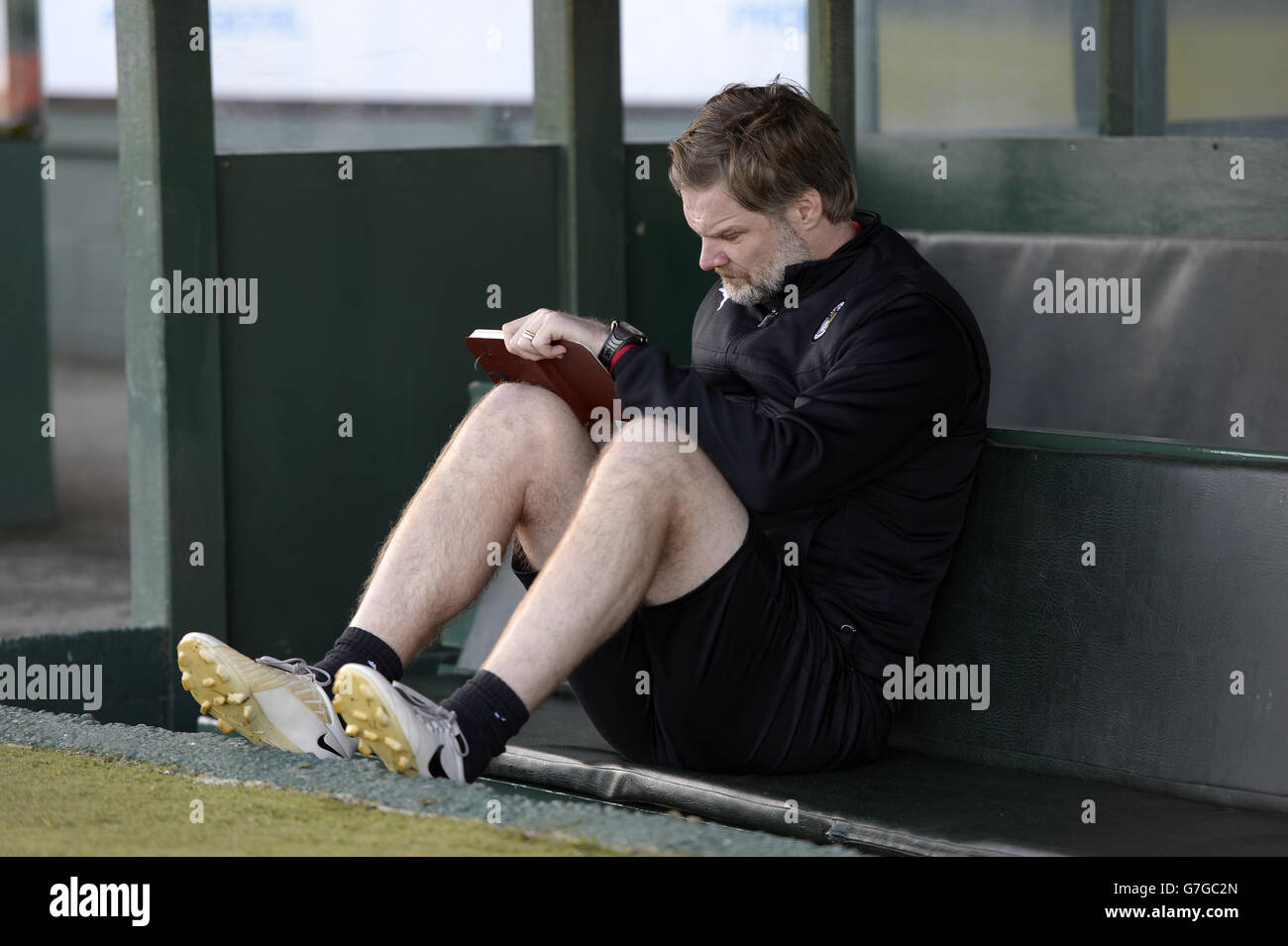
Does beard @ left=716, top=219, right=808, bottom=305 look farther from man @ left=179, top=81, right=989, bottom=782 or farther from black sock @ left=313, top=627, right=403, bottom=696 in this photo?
black sock @ left=313, top=627, right=403, bottom=696

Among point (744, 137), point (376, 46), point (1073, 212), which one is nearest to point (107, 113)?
point (376, 46)

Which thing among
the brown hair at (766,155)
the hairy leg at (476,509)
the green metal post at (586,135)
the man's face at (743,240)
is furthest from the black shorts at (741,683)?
the green metal post at (586,135)

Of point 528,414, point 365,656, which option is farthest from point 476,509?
point 365,656

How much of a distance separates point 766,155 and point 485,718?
1.06m

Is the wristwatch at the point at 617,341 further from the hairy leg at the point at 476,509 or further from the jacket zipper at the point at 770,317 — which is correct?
the jacket zipper at the point at 770,317

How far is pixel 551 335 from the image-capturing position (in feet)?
9.84

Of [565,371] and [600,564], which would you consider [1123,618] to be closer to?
[600,564]

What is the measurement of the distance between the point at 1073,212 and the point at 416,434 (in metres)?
1.99

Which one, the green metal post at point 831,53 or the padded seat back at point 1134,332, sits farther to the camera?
the green metal post at point 831,53

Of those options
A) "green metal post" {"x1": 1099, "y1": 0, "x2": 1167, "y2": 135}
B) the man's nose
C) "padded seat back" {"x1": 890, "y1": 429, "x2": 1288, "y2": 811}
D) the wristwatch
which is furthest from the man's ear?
"green metal post" {"x1": 1099, "y1": 0, "x2": 1167, "y2": 135}

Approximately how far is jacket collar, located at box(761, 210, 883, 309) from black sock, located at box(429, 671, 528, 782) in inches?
35.2

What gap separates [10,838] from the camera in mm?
2547

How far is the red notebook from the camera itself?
303cm

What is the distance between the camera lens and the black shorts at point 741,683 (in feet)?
9.16
